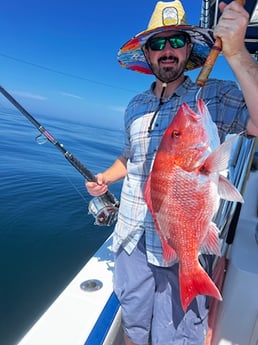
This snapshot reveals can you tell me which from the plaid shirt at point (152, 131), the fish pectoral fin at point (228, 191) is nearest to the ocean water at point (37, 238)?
the plaid shirt at point (152, 131)

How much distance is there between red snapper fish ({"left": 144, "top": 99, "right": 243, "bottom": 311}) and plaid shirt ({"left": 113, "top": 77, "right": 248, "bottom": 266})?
30cm

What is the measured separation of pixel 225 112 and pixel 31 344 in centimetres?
147

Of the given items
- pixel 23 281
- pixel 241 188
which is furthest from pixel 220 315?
pixel 23 281

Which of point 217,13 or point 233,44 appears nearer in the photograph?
point 233,44

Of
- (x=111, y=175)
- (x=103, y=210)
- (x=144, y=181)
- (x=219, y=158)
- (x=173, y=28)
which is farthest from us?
(x=103, y=210)

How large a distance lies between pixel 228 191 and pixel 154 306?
0.84 m

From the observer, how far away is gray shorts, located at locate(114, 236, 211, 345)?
1.42 meters

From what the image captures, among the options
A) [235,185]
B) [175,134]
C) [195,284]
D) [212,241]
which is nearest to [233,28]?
[175,134]

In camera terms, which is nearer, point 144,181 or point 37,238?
point 144,181

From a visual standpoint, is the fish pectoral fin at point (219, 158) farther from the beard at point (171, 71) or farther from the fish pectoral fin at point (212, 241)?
the beard at point (171, 71)

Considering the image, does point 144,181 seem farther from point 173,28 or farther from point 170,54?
point 173,28

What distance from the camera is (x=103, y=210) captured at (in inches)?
85.7

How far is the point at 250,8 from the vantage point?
2129mm

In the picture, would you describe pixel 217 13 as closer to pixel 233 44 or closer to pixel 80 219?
pixel 233 44
